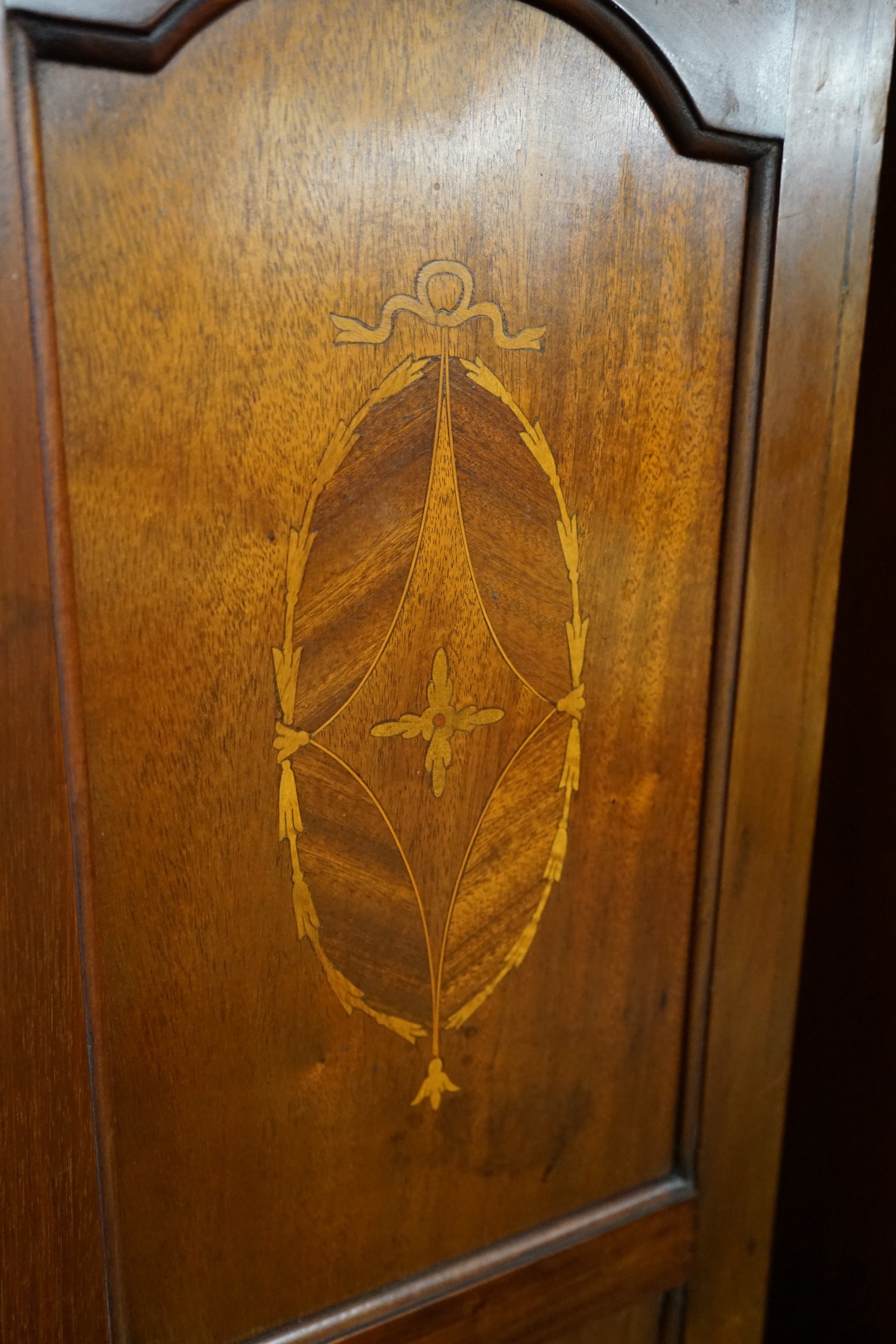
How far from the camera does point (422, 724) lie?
1.77ft

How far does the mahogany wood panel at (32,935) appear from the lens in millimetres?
413

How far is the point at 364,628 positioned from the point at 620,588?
16cm

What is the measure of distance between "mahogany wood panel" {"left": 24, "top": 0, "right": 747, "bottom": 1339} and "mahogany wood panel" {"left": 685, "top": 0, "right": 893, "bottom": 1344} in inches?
1.4

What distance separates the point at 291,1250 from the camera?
1.88 feet

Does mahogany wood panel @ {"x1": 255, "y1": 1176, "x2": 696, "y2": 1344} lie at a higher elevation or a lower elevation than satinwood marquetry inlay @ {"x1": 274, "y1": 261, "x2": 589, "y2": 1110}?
lower

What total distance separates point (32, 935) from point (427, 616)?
236 millimetres

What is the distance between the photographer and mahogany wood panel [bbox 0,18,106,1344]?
16.3 inches

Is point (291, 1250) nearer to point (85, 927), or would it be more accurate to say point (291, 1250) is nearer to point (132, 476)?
point (85, 927)

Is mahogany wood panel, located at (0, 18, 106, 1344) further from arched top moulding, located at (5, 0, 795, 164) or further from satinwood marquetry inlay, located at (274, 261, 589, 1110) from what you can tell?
arched top moulding, located at (5, 0, 795, 164)

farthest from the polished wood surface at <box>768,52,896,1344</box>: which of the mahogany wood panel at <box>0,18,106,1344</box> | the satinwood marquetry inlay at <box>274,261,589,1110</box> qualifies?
the mahogany wood panel at <box>0,18,106,1344</box>

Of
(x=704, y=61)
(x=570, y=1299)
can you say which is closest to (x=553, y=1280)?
(x=570, y=1299)

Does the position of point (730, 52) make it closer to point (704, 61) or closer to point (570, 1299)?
point (704, 61)

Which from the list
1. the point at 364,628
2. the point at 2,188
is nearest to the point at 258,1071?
the point at 364,628

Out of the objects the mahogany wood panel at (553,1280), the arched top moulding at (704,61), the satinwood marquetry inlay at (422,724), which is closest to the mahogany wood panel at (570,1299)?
the mahogany wood panel at (553,1280)
